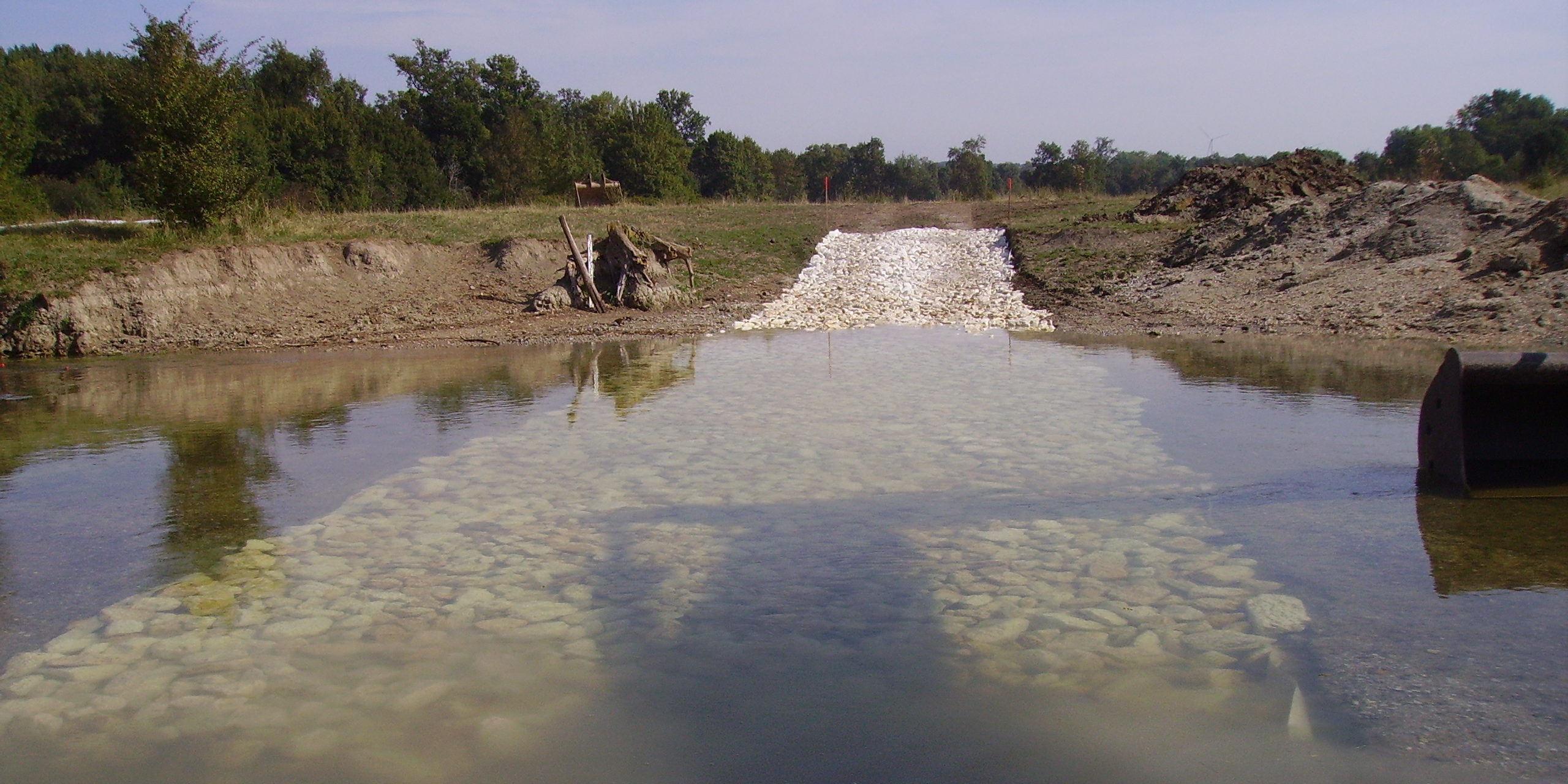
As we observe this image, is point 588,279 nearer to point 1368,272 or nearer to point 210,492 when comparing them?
point 210,492

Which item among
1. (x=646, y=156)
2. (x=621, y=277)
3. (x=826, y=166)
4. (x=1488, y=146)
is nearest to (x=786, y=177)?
(x=826, y=166)

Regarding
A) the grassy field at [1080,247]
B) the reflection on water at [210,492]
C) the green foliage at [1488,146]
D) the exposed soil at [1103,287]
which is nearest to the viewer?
the reflection on water at [210,492]

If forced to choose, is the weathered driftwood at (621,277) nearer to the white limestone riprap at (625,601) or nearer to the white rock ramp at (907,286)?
the white rock ramp at (907,286)

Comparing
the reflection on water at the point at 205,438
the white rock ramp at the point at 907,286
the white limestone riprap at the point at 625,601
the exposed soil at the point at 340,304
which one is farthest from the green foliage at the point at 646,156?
the white limestone riprap at the point at 625,601

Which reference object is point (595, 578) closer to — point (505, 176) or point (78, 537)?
point (78, 537)

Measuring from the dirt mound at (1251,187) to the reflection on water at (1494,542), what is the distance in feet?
60.2

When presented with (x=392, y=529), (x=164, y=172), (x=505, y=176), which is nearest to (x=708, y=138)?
(x=505, y=176)

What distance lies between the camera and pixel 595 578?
214 inches

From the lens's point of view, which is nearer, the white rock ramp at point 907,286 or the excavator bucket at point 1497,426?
the excavator bucket at point 1497,426

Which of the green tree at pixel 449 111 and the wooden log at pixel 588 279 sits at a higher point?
the green tree at pixel 449 111

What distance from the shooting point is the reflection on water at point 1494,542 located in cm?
505

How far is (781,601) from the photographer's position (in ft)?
16.5

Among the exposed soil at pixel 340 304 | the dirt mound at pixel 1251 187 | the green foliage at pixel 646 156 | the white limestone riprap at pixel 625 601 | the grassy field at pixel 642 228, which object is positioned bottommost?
the white limestone riprap at pixel 625 601

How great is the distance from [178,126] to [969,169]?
246 feet
